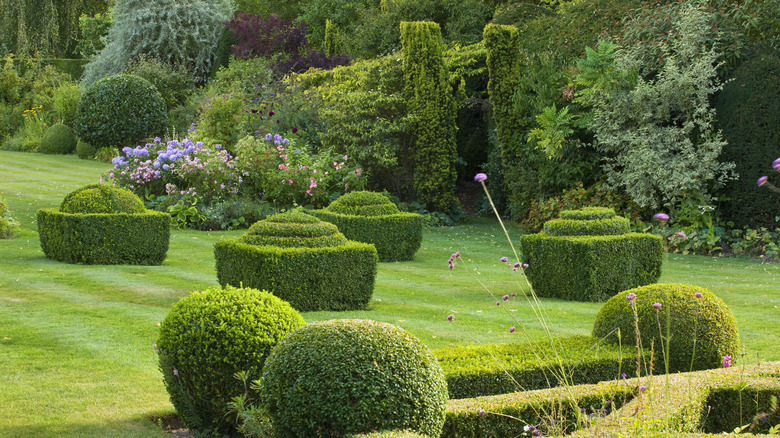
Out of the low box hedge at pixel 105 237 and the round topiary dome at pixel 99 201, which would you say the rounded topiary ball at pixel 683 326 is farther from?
the round topiary dome at pixel 99 201

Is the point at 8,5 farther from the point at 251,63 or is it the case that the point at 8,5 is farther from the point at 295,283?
the point at 295,283

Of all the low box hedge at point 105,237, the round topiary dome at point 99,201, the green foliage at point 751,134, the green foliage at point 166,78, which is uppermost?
the green foliage at point 166,78

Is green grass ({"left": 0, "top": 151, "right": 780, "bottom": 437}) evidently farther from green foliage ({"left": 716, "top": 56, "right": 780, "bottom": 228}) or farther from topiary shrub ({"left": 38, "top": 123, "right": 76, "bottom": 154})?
topiary shrub ({"left": 38, "top": 123, "right": 76, "bottom": 154})

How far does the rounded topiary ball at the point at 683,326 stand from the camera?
5.03 m

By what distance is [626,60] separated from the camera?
44.5 feet

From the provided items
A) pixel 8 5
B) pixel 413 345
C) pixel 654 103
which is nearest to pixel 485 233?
pixel 654 103

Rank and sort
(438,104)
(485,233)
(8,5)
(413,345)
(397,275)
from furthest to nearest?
(8,5) → (438,104) → (485,233) → (397,275) → (413,345)

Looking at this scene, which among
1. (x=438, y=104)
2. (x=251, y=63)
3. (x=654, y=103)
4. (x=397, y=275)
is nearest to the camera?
(x=397, y=275)

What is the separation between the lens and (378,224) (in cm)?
1148

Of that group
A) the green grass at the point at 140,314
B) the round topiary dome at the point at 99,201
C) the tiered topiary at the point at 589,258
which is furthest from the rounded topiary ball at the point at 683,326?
the round topiary dome at the point at 99,201

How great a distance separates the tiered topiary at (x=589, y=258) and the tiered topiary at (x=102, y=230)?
514 cm

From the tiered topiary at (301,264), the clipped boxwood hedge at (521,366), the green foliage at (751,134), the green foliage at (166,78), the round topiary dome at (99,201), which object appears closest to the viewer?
the clipped boxwood hedge at (521,366)

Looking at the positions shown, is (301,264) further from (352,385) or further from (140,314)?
→ (352,385)

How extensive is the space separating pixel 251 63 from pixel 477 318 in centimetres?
2031
